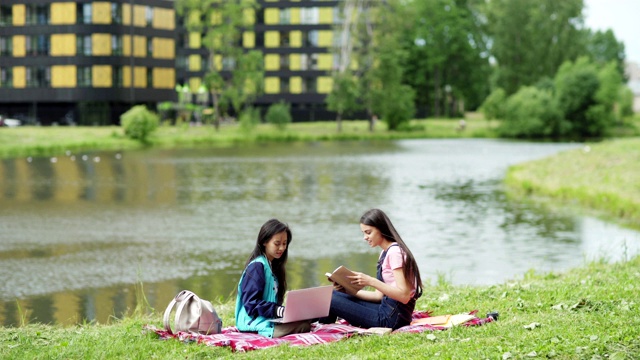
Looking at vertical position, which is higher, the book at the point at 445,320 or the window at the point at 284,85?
the window at the point at 284,85

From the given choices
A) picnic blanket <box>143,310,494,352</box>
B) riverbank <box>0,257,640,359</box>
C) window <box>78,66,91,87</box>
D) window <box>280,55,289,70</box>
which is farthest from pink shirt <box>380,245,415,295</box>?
window <box>280,55,289,70</box>

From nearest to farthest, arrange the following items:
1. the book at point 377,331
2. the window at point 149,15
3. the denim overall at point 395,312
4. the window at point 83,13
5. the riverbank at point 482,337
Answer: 1. the riverbank at point 482,337
2. the book at point 377,331
3. the denim overall at point 395,312
4. the window at point 83,13
5. the window at point 149,15

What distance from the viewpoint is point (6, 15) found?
273 feet

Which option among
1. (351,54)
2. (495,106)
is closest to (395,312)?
(351,54)

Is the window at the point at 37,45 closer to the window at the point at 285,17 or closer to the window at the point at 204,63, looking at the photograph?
the window at the point at 204,63

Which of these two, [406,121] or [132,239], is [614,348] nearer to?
[132,239]

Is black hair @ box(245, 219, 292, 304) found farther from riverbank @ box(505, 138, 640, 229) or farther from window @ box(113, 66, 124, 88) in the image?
window @ box(113, 66, 124, 88)

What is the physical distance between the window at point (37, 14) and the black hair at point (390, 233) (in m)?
77.2

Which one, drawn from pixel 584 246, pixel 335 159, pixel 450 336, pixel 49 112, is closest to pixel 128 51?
pixel 49 112

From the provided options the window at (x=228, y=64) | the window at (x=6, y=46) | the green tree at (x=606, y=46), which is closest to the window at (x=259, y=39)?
the window at (x=228, y=64)

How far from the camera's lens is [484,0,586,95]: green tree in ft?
321

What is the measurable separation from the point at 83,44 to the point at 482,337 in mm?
77081

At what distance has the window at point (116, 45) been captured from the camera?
83.0 m

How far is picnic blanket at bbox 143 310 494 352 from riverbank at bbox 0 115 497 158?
4940cm
